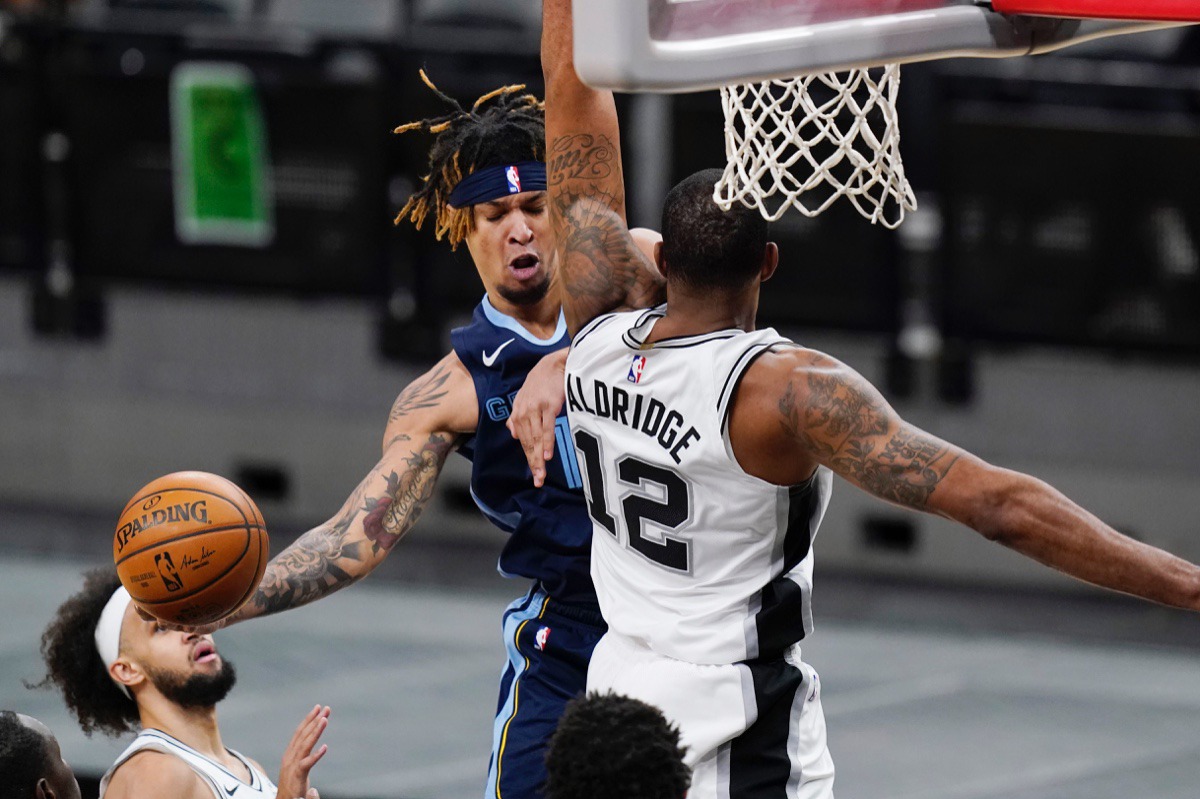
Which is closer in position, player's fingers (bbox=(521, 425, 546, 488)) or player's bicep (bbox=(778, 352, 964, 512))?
player's bicep (bbox=(778, 352, 964, 512))

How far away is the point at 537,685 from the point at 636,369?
1192 millimetres

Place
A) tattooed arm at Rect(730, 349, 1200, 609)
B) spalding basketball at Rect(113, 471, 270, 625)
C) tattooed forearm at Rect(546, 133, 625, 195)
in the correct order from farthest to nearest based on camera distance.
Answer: tattooed forearm at Rect(546, 133, 625, 195) < spalding basketball at Rect(113, 471, 270, 625) < tattooed arm at Rect(730, 349, 1200, 609)

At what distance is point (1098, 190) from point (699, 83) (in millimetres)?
6570

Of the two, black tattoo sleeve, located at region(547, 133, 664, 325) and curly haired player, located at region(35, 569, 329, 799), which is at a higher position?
black tattoo sleeve, located at region(547, 133, 664, 325)

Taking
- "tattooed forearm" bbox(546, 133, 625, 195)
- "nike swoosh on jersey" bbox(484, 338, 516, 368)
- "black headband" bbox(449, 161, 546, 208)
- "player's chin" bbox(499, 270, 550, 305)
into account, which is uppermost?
"tattooed forearm" bbox(546, 133, 625, 195)

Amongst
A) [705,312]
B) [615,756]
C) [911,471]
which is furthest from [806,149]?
[615,756]

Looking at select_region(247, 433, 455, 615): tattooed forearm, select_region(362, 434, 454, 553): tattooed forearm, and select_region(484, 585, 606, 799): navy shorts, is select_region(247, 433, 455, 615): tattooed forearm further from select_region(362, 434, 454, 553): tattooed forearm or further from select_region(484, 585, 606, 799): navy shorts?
select_region(484, 585, 606, 799): navy shorts

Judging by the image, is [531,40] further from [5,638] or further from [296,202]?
[5,638]

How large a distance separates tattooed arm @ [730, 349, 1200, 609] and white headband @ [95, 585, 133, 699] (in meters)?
1.87

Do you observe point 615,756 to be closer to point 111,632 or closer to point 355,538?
point 355,538

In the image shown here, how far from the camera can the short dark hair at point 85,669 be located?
5203 mm

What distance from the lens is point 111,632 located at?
16.8ft

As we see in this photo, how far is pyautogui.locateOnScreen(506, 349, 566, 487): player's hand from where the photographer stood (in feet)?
15.5

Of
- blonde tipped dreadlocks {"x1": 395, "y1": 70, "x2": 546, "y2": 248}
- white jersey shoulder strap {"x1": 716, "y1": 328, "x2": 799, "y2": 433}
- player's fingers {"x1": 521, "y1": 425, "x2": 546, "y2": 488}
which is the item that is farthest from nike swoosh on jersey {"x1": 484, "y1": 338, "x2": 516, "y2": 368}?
white jersey shoulder strap {"x1": 716, "y1": 328, "x2": 799, "y2": 433}
